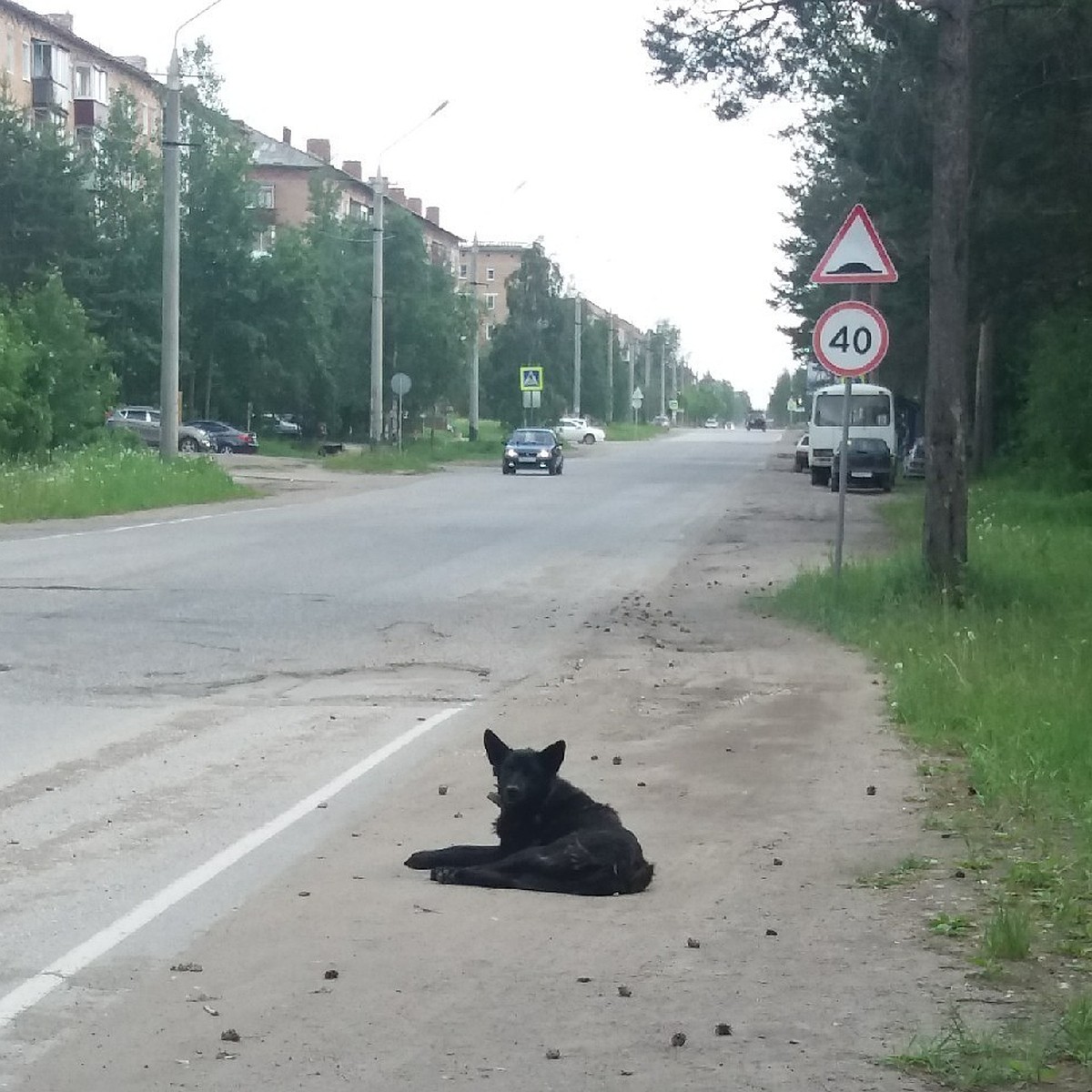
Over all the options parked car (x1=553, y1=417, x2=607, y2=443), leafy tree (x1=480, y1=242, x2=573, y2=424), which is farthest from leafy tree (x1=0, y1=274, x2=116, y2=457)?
parked car (x1=553, y1=417, x2=607, y2=443)

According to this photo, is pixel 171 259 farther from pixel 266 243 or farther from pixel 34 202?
pixel 266 243

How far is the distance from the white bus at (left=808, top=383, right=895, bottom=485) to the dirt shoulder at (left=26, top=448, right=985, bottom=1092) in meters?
41.4

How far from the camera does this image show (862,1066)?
→ 16.4 ft

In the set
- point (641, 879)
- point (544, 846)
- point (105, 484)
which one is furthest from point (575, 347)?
point (641, 879)

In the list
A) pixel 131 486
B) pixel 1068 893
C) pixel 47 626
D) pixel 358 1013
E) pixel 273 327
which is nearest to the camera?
pixel 358 1013

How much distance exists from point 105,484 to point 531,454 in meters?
23.0

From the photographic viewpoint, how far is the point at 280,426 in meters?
88.8

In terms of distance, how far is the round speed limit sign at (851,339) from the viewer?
1609 centimetres

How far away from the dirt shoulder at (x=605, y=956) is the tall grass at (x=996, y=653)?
0.47m

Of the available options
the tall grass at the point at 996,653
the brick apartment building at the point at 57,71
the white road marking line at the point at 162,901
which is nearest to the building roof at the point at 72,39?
the brick apartment building at the point at 57,71

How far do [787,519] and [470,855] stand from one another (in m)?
26.7

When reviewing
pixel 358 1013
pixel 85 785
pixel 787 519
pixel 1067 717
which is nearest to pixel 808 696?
pixel 1067 717

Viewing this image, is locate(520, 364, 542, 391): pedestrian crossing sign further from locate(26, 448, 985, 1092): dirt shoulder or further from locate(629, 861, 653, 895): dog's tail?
locate(629, 861, 653, 895): dog's tail

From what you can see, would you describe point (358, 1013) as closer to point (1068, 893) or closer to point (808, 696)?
point (1068, 893)
